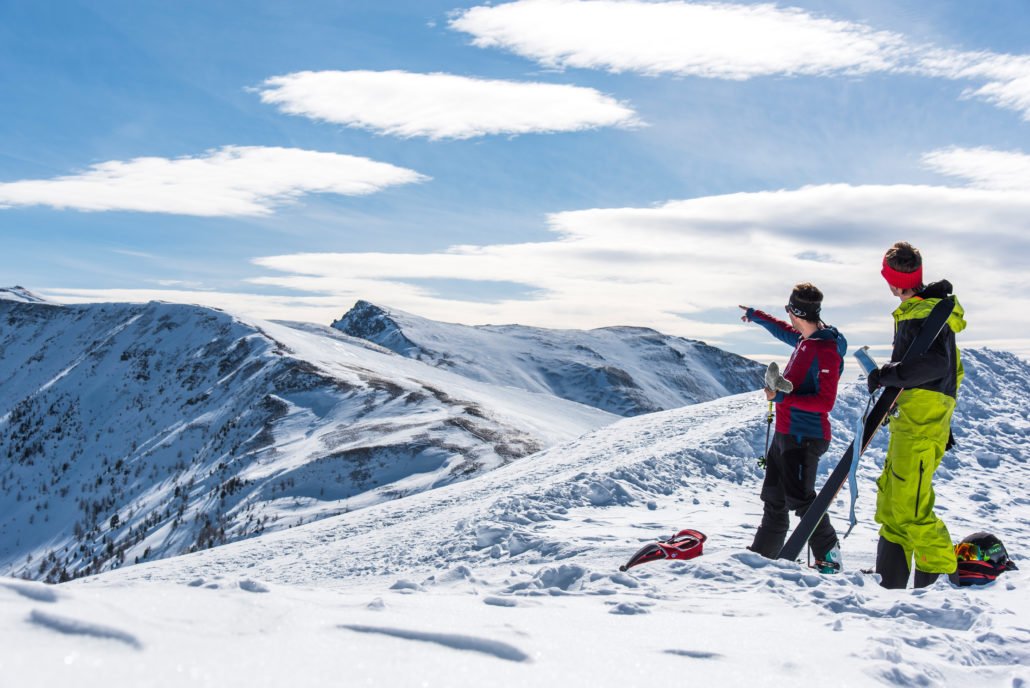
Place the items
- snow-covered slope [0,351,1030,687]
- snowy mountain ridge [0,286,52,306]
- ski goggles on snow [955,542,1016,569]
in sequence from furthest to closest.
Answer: snowy mountain ridge [0,286,52,306] < ski goggles on snow [955,542,1016,569] < snow-covered slope [0,351,1030,687]

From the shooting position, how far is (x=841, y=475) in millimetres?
6668

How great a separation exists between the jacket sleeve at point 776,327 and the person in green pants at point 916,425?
55.2 inches

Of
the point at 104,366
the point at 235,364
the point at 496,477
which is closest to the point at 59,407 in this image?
the point at 104,366

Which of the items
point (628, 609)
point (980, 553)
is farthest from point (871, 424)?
point (628, 609)

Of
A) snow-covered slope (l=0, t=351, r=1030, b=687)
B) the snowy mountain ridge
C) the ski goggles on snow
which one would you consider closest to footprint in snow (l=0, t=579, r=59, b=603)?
snow-covered slope (l=0, t=351, r=1030, b=687)

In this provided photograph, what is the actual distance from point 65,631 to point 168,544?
1279 inches

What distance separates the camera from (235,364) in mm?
65500

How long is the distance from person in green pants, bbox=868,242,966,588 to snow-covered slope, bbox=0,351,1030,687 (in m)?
0.27

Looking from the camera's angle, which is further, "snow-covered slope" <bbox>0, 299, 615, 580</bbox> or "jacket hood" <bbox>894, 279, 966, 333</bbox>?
"snow-covered slope" <bbox>0, 299, 615, 580</bbox>

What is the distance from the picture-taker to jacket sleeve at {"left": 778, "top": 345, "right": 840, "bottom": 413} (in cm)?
673

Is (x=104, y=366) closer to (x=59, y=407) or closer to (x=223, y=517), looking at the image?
(x=59, y=407)

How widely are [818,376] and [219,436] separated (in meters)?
48.6

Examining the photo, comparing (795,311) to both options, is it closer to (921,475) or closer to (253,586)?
(921,475)

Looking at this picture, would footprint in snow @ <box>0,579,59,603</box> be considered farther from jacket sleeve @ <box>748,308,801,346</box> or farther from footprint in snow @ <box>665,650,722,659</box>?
jacket sleeve @ <box>748,308,801,346</box>
